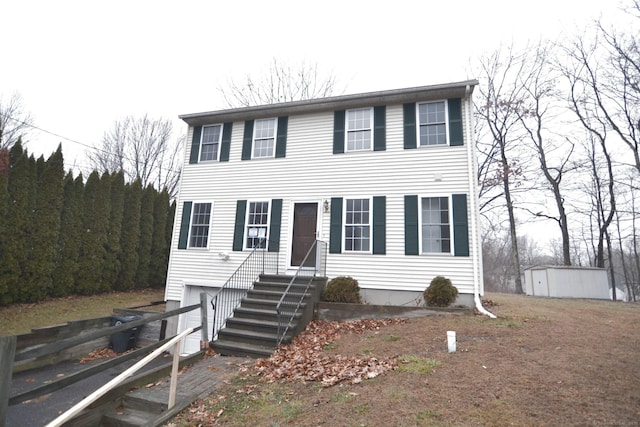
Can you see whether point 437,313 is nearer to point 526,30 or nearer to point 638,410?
point 638,410

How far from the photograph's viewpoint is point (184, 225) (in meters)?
11.0

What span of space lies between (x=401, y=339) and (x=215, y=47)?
14321 millimetres

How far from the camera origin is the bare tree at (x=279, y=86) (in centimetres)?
1902

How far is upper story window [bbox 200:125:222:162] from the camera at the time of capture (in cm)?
1138

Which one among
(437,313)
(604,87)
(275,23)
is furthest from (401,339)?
(604,87)

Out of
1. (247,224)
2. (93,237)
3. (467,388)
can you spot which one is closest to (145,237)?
(93,237)

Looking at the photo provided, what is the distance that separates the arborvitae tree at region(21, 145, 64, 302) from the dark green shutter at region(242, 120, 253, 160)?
709 centimetres

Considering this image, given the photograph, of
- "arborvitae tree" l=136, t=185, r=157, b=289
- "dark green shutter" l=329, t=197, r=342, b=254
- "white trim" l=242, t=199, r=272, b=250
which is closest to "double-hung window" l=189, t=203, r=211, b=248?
"white trim" l=242, t=199, r=272, b=250

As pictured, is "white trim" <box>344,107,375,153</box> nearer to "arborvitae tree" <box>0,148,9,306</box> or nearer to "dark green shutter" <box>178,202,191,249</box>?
"dark green shutter" <box>178,202,191,249</box>

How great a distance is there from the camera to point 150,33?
10492 mm

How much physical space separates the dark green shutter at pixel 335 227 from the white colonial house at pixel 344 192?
0.03m

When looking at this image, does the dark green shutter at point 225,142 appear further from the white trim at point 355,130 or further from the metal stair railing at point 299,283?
the metal stair railing at point 299,283

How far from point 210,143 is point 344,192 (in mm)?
5490

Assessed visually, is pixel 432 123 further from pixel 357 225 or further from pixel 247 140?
pixel 247 140
